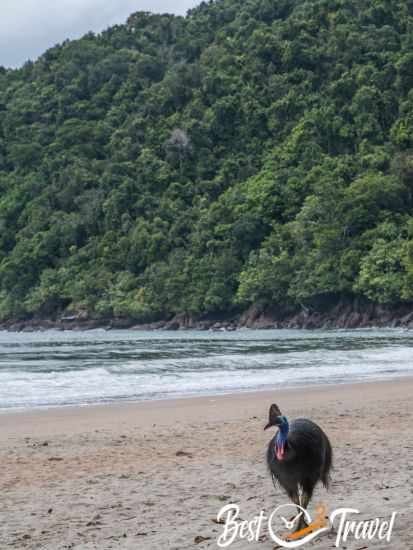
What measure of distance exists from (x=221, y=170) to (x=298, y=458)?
275 feet

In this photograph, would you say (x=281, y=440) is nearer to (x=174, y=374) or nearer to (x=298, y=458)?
(x=298, y=458)

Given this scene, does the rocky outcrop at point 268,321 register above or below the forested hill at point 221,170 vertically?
below

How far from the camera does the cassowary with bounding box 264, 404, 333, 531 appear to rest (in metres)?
5.11

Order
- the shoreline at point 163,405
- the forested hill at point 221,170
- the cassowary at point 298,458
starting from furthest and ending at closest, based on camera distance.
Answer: the forested hill at point 221,170
the shoreline at point 163,405
the cassowary at point 298,458

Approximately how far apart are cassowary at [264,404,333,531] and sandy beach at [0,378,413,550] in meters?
0.32

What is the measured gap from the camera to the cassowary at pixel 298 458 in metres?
5.11

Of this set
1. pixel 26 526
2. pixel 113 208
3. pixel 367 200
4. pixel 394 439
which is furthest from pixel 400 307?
pixel 26 526

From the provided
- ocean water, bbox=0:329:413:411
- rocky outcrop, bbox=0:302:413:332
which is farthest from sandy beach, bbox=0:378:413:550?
rocky outcrop, bbox=0:302:413:332

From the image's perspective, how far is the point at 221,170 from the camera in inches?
3472

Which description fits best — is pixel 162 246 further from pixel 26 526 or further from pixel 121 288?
pixel 26 526

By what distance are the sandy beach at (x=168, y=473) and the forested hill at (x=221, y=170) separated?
50842 millimetres

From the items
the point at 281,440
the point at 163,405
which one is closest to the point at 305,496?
the point at 281,440

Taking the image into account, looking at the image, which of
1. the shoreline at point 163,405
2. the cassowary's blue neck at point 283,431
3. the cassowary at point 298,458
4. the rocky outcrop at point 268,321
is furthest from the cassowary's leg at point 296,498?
the rocky outcrop at point 268,321

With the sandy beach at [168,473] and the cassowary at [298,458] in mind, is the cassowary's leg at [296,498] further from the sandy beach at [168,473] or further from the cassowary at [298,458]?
the sandy beach at [168,473]
